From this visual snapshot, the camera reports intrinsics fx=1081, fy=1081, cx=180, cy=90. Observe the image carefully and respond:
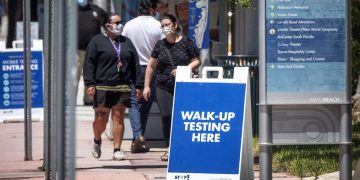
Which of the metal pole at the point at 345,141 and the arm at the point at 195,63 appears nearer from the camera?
the metal pole at the point at 345,141

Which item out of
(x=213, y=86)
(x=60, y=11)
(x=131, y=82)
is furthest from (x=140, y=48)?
(x=60, y=11)

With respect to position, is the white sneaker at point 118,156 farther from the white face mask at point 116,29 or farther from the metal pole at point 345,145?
the metal pole at point 345,145

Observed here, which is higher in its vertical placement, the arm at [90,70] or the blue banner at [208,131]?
the arm at [90,70]

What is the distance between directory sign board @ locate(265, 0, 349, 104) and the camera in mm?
8930

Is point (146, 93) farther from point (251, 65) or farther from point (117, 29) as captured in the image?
point (251, 65)

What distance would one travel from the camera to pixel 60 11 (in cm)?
451

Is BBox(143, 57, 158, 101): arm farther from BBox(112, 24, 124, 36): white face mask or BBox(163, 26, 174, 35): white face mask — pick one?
BBox(112, 24, 124, 36): white face mask

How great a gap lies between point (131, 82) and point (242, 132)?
12.2 feet


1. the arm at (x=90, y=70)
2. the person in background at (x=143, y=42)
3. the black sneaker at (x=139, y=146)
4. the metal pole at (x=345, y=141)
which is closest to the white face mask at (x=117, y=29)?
the arm at (x=90, y=70)

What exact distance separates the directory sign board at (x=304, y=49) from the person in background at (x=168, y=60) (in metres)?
3.25

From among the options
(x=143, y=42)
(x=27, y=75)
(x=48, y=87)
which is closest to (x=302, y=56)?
(x=48, y=87)

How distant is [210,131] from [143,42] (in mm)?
4664

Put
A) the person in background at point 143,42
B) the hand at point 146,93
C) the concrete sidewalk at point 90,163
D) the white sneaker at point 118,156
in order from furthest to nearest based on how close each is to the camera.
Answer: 1. the person in background at point 143,42
2. the white sneaker at point 118,156
3. the hand at point 146,93
4. the concrete sidewalk at point 90,163

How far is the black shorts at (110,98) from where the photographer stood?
12270mm
